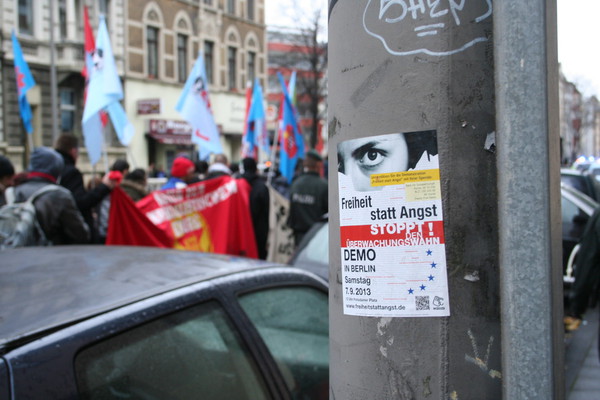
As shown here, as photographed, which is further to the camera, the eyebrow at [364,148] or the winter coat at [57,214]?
the winter coat at [57,214]

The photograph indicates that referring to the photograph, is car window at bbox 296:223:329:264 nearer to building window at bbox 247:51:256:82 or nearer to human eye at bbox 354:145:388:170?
human eye at bbox 354:145:388:170

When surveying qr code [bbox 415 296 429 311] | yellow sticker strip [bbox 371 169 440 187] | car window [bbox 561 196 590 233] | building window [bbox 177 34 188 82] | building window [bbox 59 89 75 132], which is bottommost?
car window [bbox 561 196 590 233]

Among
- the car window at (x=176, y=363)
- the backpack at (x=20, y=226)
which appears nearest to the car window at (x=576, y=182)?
the backpack at (x=20, y=226)

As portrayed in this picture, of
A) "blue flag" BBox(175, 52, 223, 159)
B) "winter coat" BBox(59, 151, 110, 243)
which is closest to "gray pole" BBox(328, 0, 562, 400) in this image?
"winter coat" BBox(59, 151, 110, 243)

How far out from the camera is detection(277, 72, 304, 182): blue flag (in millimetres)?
13375

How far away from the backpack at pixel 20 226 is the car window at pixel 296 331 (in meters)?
2.52

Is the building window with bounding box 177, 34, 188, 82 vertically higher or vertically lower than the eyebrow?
higher

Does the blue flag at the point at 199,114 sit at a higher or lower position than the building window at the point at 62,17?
lower

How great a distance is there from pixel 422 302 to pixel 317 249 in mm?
4205

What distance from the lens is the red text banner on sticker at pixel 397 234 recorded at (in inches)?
52.4

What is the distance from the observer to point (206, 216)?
7289 millimetres

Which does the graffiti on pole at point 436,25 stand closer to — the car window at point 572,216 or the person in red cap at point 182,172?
the person in red cap at point 182,172

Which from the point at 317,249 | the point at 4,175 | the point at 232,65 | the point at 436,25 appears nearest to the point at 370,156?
the point at 436,25

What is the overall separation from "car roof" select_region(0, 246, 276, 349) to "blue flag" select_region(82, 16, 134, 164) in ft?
20.5
